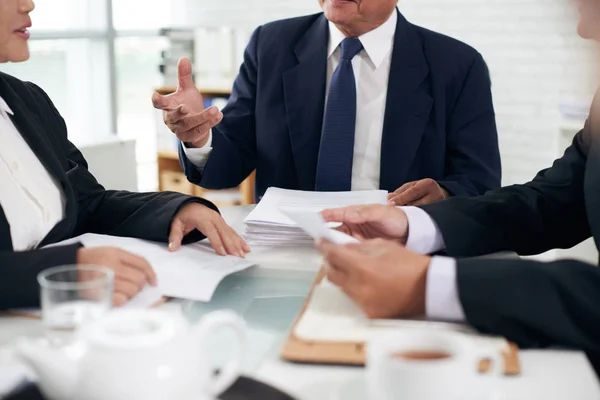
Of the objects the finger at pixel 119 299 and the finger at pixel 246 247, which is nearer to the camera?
the finger at pixel 119 299

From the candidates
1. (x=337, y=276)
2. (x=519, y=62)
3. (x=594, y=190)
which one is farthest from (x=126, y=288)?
(x=519, y=62)

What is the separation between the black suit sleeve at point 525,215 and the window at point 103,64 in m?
2.95

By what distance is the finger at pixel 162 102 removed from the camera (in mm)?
1789

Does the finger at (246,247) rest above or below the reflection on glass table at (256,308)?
below

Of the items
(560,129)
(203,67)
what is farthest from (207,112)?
(203,67)

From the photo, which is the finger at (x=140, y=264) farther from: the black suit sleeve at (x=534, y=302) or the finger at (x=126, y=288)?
the black suit sleeve at (x=534, y=302)

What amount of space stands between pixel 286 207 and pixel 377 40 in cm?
75

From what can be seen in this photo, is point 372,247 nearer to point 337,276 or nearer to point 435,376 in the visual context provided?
point 337,276

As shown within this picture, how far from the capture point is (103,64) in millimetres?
4598

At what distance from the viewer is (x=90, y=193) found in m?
1.70

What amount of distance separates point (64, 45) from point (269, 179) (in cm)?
262

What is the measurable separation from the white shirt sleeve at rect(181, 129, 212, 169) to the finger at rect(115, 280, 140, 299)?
0.97 meters

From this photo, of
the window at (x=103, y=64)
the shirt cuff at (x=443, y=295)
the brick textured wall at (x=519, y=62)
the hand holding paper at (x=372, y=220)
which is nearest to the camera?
the shirt cuff at (x=443, y=295)

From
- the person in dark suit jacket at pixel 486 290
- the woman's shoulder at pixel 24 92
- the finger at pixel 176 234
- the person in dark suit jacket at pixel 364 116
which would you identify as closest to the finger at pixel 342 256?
the person in dark suit jacket at pixel 486 290
